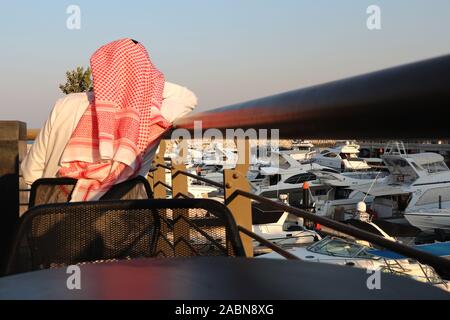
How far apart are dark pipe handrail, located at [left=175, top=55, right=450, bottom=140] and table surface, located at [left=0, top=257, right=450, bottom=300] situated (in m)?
0.25

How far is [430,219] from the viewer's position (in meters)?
19.2

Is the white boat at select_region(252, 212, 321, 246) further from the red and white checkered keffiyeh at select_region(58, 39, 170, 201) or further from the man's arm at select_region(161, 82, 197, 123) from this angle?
the red and white checkered keffiyeh at select_region(58, 39, 170, 201)

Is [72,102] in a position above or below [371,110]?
above


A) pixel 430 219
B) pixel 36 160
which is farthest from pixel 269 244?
pixel 430 219

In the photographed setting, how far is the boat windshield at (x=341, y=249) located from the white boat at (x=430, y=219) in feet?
24.5

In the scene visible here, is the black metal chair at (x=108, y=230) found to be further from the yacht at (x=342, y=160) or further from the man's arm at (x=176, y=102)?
the yacht at (x=342, y=160)

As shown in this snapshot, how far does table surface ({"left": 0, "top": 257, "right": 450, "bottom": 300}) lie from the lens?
2.70 feet

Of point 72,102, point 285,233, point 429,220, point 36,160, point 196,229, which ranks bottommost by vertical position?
point 285,233

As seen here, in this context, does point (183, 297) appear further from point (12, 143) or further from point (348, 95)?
point (12, 143)

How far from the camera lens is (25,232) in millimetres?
1415

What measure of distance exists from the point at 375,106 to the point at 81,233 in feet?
3.15

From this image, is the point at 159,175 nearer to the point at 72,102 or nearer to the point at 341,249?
the point at 72,102
